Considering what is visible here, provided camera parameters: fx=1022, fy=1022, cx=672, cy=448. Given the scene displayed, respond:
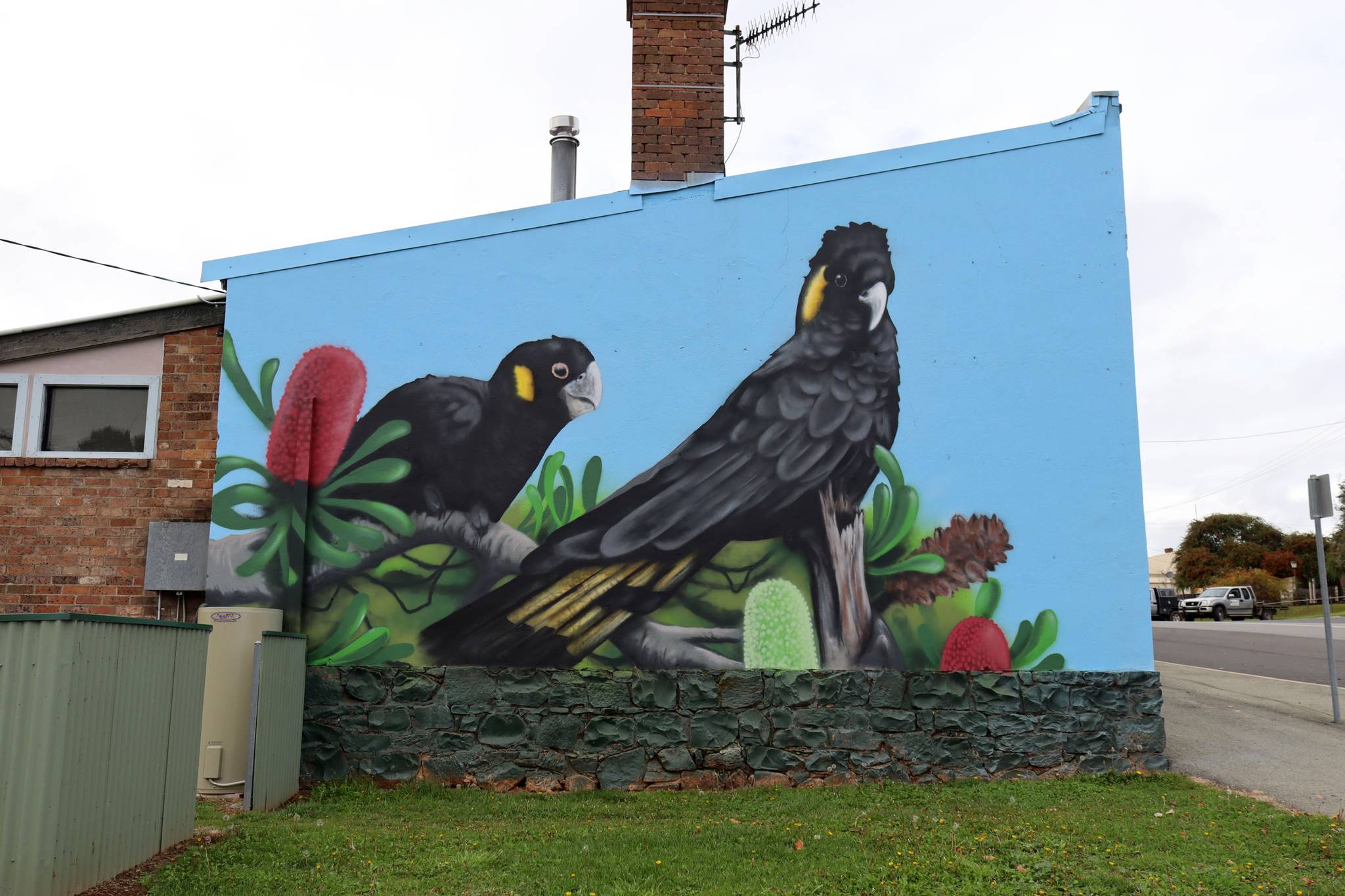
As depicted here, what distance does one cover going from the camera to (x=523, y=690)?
27.4 feet

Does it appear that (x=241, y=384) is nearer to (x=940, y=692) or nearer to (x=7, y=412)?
(x=7, y=412)

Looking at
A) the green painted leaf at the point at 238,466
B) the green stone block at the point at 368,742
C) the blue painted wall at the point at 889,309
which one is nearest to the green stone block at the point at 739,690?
the blue painted wall at the point at 889,309

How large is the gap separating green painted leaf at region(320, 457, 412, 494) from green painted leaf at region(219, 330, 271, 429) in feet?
2.55

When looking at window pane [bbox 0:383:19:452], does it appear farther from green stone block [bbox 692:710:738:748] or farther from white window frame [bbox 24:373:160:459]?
green stone block [bbox 692:710:738:748]

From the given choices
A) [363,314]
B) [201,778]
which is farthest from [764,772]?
[363,314]

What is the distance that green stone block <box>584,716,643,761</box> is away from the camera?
8289mm

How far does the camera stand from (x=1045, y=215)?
891 cm

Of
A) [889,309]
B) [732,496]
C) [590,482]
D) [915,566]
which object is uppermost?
[889,309]

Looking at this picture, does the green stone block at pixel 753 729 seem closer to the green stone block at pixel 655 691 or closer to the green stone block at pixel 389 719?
the green stone block at pixel 655 691

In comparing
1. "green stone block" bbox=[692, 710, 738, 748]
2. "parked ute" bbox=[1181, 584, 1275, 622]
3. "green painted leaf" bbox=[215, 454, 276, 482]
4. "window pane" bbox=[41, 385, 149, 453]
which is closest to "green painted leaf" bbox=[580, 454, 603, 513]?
"green stone block" bbox=[692, 710, 738, 748]

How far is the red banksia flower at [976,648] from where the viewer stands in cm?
842

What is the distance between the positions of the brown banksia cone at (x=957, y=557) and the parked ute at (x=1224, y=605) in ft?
116

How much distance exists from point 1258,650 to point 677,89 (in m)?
16.8

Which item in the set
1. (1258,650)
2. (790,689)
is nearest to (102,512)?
(790,689)
